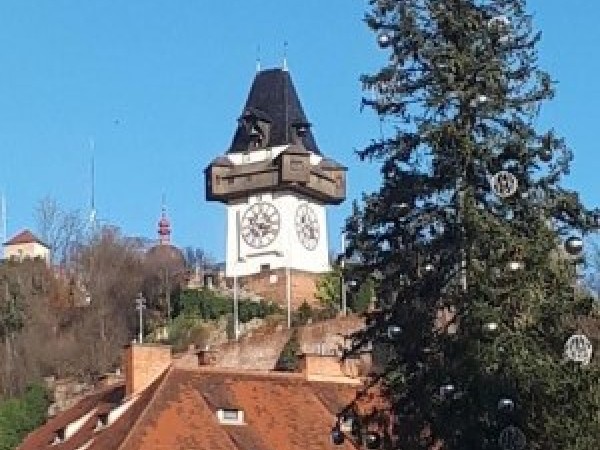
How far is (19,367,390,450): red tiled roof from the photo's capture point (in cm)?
4172

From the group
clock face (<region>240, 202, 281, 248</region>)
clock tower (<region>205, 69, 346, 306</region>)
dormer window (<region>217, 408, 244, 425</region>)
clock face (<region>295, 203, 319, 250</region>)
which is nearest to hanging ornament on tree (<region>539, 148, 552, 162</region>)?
dormer window (<region>217, 408, 244, 425</region>)

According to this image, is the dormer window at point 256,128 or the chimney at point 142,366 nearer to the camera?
the chimney at point 142,366

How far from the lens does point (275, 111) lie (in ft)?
309

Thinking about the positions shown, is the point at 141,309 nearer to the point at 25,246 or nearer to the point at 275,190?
the point at 275,190

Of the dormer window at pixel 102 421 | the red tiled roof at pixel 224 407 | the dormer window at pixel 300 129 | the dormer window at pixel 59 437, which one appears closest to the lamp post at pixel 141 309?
the dormer window at pixel 300 129

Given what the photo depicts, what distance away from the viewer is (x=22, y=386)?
261 ft

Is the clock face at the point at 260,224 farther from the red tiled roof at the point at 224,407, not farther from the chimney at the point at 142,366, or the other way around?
the red tiled roof at the point at 224,407

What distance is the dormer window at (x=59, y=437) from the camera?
165ft

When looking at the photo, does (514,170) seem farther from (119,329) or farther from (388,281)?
(119,329)

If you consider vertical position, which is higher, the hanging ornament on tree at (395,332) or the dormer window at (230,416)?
the hanging ornament on tree at (395,332)

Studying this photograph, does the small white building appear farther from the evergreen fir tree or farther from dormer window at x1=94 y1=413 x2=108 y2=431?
the evergreen fir tree

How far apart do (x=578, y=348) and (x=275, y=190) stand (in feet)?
217

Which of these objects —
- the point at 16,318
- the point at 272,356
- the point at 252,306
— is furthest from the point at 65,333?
the point at 272,356

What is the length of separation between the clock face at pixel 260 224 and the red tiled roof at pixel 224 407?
4330cm
